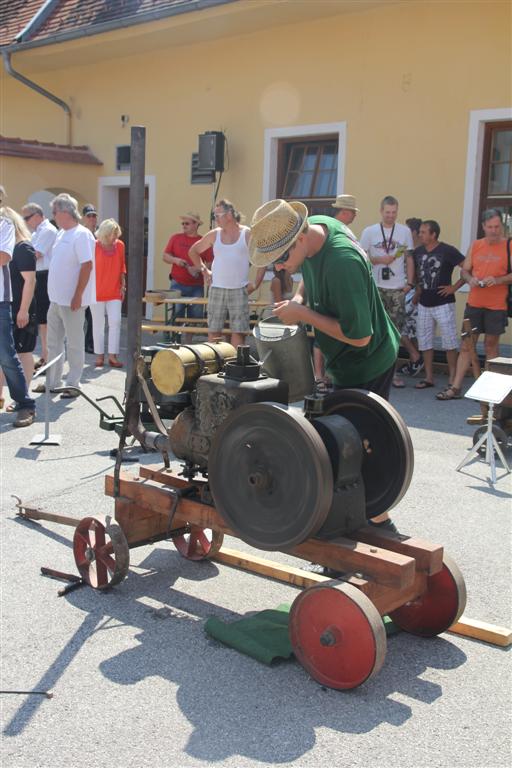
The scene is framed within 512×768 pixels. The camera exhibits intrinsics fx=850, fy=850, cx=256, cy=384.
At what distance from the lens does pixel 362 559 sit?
126 inches

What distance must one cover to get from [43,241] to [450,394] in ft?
15.7

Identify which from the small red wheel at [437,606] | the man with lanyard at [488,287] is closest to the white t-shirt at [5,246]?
the man with lanyard at [488,287]

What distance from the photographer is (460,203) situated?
34.0 feet

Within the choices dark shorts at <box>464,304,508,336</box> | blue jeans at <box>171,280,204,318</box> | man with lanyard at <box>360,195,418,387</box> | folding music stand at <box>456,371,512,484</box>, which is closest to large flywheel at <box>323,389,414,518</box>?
folding music stand at <box>456,371,512,484</box>

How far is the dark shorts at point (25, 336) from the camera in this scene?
25.3ft

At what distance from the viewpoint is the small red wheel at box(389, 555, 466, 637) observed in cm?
344

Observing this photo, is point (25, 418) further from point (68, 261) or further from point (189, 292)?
point (189, 292)

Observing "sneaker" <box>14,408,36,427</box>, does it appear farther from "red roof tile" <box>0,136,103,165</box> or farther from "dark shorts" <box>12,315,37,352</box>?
"red roof tile" <box>0,136,103,165</box>

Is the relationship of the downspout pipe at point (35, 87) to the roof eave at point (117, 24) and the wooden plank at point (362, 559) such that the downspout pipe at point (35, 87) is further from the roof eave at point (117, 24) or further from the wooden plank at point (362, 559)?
the wooden plank at point (362, 559)

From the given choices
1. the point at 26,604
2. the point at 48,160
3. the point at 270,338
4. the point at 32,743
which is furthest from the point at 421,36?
the point at 32,743

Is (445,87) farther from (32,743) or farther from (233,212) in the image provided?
(32,743)

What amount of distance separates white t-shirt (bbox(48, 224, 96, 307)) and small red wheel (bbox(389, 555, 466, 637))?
210 inches

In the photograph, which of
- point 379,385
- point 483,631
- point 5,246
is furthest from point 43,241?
point 483,631

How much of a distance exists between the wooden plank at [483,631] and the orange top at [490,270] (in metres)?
5.26
